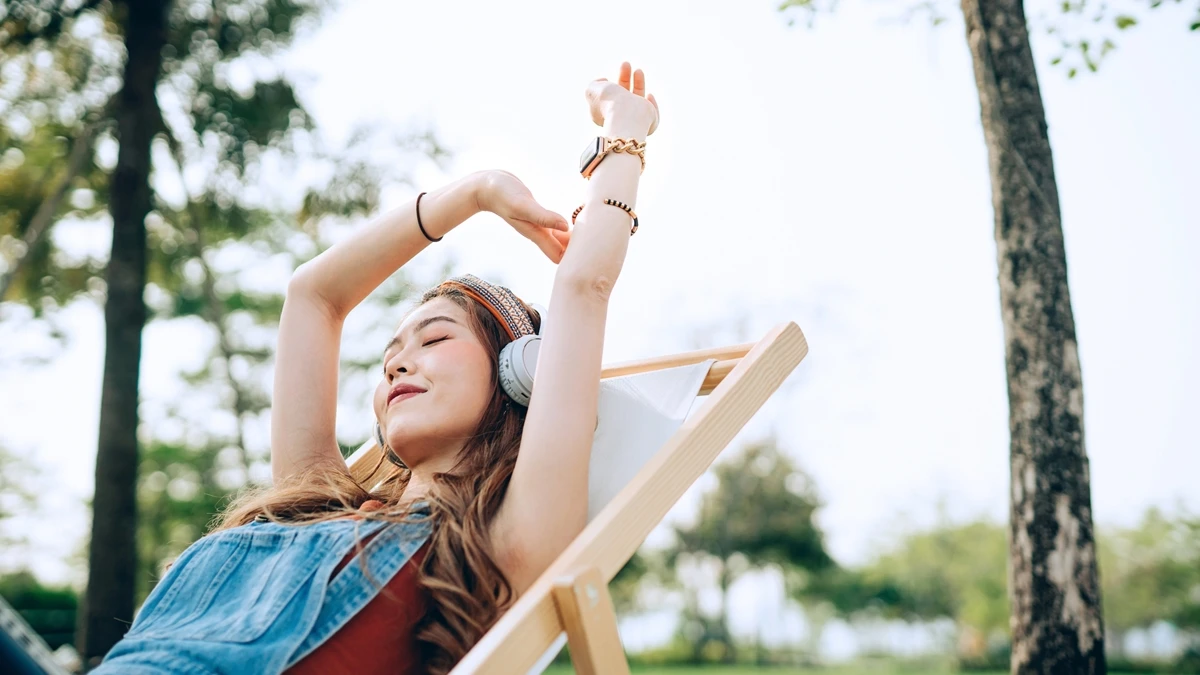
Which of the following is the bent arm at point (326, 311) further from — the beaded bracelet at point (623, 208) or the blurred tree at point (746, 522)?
the blurred tree at point (746, 522)

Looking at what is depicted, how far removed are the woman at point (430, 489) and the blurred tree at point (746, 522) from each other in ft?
85.1

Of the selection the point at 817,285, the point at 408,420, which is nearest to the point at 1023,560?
the point at 408,420

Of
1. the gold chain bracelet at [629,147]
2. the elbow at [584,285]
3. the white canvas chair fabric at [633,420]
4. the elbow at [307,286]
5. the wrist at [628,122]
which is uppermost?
the wrist at [628,122]

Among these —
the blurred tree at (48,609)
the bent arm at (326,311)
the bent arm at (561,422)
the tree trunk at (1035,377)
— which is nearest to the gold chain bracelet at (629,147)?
the bent arm at (561,422)

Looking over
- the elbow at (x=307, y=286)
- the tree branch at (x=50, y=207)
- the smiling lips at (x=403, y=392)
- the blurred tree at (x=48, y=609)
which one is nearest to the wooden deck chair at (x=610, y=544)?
the smiling lips at (x=403, y=392)

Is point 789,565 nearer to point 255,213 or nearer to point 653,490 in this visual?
point 255,213

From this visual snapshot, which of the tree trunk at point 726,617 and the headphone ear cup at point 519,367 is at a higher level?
the headphone ear cup at point 519,367

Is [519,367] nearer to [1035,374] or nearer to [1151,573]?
[1035,374]

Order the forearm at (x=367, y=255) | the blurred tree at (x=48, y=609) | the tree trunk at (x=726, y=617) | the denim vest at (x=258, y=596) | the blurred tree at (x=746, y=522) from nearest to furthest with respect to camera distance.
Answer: the denim vest at (x=258, y=596) < the forearm at (x=367, y=255) < the blurred tree at (x=48, y=609) < the tree trunk at (x=726, y=617) < the blurred tree at (x=746, y=522)

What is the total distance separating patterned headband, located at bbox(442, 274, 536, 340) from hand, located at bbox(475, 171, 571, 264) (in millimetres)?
144

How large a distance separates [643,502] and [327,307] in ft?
3.40

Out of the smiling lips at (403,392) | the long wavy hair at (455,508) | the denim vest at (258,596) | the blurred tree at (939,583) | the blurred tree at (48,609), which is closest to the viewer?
the denim vest at (258,596)

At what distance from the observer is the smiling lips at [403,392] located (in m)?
1.91

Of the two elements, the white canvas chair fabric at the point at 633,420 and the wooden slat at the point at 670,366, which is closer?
the white canvas chair fabric at the point at 633,420
